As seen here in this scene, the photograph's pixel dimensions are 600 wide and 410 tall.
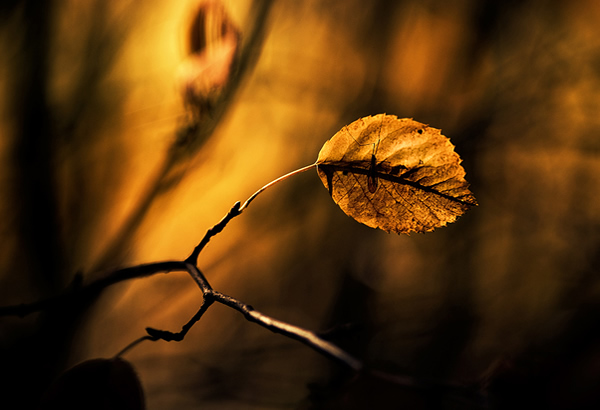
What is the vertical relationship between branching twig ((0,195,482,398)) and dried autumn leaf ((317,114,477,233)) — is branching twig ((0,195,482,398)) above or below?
below

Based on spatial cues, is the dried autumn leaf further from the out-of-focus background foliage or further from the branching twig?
the out-of-focus background foliage

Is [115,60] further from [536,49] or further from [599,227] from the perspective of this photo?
[599,227]

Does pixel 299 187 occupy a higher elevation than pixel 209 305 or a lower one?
lower

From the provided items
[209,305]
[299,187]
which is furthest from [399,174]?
[299,187]

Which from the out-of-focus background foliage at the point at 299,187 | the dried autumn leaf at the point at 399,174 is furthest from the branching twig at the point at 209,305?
the out-of-focus background foliage at the point at 299,187

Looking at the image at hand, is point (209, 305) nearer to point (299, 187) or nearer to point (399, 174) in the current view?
point (399, 174)

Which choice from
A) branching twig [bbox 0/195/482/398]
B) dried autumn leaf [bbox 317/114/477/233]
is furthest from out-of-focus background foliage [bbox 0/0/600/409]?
dried autumn leaf [bbox 317/114/477/233]

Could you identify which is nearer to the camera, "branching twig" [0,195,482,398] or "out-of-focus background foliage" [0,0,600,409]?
"branching twig" [0,195,482,398]
